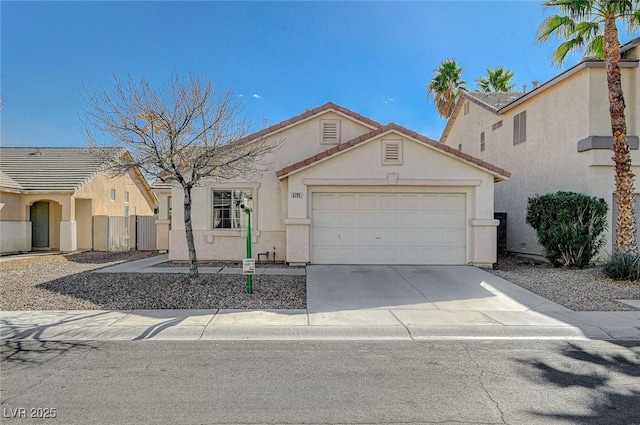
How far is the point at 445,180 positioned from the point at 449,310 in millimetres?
5633

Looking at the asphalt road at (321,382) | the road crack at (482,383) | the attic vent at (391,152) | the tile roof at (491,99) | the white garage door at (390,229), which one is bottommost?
the road crack at (482,383)

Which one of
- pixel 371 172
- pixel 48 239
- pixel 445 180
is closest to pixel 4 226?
pixel 48 239

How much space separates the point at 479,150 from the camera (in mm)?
19594

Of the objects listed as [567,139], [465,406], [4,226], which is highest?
[567,139]

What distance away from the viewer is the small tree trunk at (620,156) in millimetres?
10727

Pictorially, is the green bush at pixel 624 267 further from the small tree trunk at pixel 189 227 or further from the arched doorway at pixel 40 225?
the arched doorway at pixel 40 225

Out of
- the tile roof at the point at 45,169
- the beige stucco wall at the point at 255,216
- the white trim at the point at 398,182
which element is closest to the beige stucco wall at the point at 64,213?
the tile roof at the point at 45,169

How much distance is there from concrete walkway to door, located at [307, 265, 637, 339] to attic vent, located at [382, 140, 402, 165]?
3.55 meters

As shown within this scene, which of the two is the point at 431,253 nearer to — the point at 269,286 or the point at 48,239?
the point at 269,286

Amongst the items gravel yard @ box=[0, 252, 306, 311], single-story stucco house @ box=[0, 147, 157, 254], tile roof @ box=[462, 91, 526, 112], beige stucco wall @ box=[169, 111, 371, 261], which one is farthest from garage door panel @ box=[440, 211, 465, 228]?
single-story stucco house @ box=[0, 147, 157, 254]

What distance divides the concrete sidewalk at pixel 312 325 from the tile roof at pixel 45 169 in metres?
11.9

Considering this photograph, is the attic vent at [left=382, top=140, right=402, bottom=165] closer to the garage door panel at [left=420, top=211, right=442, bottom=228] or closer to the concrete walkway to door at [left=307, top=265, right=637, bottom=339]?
the garage door panel at [left=420, top=211, right=442, bottom=228]

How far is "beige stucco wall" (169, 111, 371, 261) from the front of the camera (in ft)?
42.6

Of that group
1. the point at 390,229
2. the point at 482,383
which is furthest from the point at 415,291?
the point at 482,383
